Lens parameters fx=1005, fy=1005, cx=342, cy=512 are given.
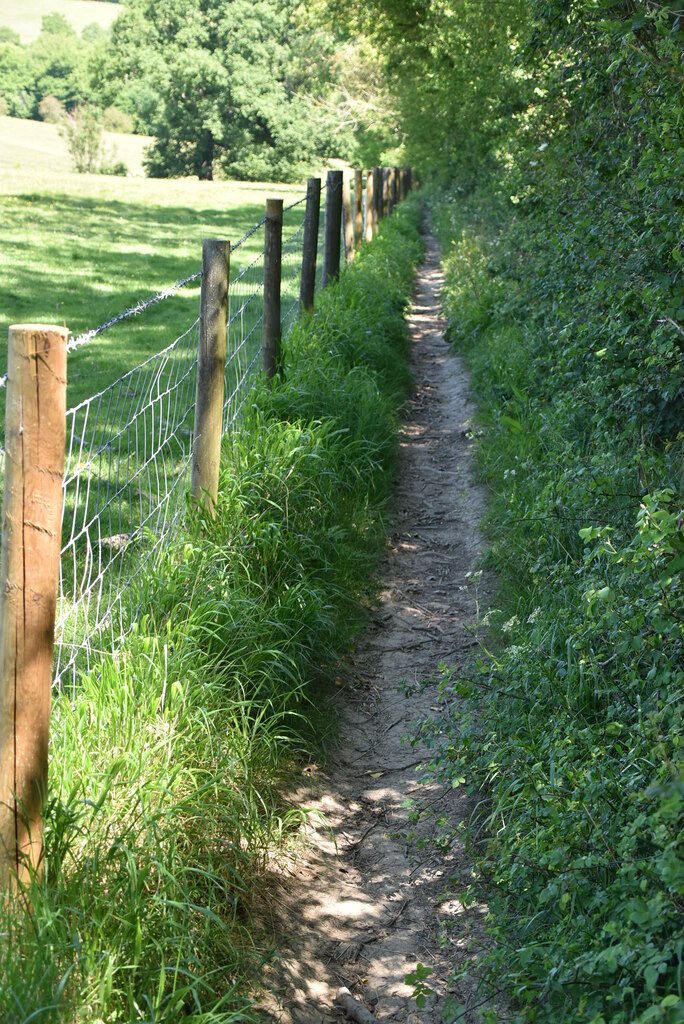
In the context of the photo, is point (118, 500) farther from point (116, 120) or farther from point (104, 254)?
point (116, 120)

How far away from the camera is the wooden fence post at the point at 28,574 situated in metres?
2.34

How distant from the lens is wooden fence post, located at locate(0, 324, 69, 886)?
2.34 metres

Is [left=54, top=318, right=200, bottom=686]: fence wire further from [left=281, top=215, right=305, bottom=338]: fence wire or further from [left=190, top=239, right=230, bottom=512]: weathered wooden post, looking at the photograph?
[left=281, top=215, right=305, bottom=338]: fence wire

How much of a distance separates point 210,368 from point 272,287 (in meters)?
1.71

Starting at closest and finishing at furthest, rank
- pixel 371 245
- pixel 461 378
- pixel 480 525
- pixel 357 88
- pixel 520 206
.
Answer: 1. pixel 480 525
2. pixel 520 206
3. pixel 461 378
4. pixel 371 245
5. pixel 357 88

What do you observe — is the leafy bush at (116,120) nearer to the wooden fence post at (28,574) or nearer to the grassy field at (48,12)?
the grassy field at (48,12)

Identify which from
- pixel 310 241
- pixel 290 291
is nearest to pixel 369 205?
pixel 290 291

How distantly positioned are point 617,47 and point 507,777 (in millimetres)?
3970

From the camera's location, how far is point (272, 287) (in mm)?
6098

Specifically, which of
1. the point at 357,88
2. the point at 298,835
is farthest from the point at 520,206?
the point at 357,88

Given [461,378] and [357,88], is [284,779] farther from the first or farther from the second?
[357,88]

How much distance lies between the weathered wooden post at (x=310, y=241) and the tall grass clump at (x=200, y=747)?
74.1 inches

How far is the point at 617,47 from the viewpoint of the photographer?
5344 millimetres

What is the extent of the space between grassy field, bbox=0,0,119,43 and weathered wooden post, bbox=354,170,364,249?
106m
